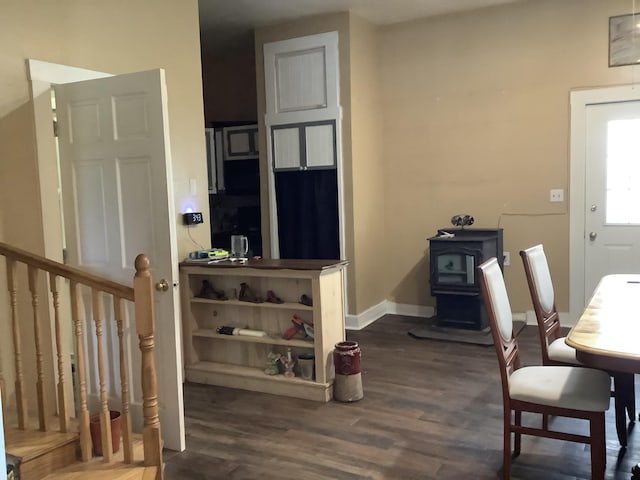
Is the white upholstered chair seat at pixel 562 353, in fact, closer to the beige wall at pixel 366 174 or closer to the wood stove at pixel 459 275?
the wood stove at pixel 459 275

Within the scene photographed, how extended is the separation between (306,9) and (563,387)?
3.98m

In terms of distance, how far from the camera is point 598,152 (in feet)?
16.3

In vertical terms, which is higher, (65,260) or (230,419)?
(65,260)

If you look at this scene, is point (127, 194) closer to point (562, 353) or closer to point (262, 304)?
point (262, 304)

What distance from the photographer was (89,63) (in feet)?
11.2

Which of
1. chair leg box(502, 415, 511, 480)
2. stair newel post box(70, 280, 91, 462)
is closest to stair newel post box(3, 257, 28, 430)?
stair newel post box(70, 280, 91, 462)

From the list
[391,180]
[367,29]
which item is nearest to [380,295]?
[391,180]

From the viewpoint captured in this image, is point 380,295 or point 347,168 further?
point 380,295

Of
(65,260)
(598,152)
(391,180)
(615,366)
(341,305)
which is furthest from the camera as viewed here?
(391,180)

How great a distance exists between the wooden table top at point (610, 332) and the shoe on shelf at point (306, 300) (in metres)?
1.70

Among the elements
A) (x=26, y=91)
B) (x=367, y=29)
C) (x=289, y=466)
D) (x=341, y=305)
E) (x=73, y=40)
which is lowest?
(x=289, y=466)

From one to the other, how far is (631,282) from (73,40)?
341 centimetres

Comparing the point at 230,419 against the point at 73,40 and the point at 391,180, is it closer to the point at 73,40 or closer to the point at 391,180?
the point at 73,40

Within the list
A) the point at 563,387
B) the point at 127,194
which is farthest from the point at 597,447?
the point at 127,194
